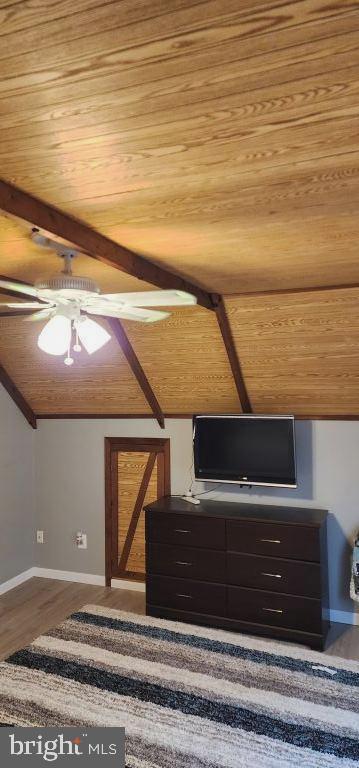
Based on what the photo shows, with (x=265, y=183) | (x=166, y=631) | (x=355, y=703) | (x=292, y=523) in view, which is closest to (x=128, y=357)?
(x=292, y=523)

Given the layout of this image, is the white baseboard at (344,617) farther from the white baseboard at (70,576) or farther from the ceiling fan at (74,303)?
the ceiling fan at (74,303)

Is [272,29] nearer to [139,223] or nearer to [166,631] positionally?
[139,223]

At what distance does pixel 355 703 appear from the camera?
9.36 feet

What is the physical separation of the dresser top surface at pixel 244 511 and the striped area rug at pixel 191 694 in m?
0.83

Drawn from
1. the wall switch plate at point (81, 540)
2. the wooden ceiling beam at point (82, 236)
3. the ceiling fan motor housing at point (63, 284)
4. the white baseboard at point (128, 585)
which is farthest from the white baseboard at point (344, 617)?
the ceiling fan motor housing at point (63, 284)

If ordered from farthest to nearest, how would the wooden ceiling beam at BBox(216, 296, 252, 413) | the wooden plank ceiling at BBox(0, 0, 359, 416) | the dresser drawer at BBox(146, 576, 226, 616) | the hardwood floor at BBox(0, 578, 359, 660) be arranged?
the dresser drawer at BBox(146, 576, 226, 616) < the hardwood floor at BBox(0, 578, 359, 660) < the wooden ceiling beam at BBox(216, 296, 252, 413) < the wooden plank ceiling at BBox(0, 0, 359, 416)

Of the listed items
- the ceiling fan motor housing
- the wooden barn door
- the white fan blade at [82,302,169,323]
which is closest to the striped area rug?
the wooden barn door

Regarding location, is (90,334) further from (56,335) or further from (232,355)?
(232,355)

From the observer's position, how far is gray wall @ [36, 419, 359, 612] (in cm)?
391

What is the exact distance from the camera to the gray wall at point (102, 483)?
3906 mm

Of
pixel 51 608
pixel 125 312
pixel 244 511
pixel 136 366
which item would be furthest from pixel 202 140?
pixel 51 608

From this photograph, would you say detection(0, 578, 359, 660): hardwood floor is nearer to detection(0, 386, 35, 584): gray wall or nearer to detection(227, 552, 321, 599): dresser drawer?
detection(0, 386, 35, 584): gray wall

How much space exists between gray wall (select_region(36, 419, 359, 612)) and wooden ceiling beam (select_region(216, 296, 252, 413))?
47 centimetres

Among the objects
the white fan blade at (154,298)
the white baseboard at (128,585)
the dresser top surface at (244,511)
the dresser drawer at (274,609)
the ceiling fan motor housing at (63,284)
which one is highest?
the ceiling fan motor housing at (63,284)
